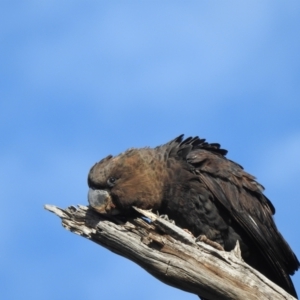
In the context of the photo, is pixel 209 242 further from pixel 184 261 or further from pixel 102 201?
pixel 102 201

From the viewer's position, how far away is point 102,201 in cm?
675

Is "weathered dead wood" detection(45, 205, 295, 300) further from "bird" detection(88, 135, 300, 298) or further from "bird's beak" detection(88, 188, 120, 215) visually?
"bird" detection(88, 135, 300, 298)

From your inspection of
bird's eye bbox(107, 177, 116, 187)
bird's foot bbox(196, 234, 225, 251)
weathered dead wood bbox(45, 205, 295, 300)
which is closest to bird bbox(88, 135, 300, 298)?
bird's eye bbox(107, 177, 116, 187)

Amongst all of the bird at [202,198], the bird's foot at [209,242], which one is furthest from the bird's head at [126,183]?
the bird's foot at [209,242]

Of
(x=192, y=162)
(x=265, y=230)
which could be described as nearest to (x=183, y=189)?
(x=192, y=162)

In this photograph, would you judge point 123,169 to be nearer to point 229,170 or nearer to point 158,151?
point 158,151

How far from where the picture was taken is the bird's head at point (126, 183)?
688 cm

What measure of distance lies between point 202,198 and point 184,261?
1.52m

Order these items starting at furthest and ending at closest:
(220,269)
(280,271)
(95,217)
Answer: (280,271)
(95,217)
(220,269)

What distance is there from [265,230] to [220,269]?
70.8 inches

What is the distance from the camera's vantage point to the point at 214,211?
275 inches

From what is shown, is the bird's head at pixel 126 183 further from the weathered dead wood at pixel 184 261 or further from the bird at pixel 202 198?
the weathered dead wood at pixel 184 261

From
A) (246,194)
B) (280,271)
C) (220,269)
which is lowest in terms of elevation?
(220,269)

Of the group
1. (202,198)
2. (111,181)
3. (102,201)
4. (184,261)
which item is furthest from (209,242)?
(111,181)
